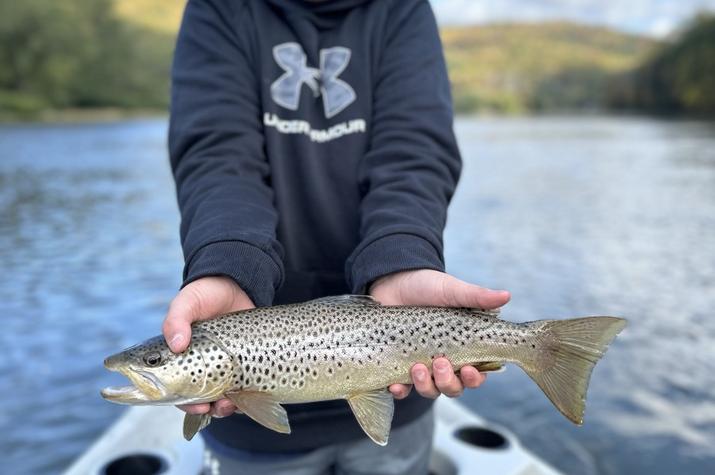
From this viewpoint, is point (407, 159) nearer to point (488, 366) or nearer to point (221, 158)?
point (221, 158)

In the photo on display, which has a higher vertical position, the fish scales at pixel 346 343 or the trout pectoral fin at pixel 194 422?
the fish scales at pixel 346 343

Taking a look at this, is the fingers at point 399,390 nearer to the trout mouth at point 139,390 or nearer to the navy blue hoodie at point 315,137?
the navy blue hoodie at point 315,137

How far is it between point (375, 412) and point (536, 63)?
536 ft

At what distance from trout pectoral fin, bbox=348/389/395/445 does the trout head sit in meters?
0.47

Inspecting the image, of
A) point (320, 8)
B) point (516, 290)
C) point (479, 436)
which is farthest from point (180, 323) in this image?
point (516, 290)

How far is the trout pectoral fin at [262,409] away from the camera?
236cm

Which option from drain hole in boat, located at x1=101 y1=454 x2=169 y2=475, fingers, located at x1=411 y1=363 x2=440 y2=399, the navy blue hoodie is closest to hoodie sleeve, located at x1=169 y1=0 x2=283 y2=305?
the navy blue hoodie

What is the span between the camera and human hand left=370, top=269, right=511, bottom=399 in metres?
2.41

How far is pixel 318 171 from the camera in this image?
2842 millimetres

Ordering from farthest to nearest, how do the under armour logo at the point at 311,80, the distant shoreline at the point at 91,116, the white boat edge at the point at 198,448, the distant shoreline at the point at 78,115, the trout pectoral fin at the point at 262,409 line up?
1. the distant shoreline at the point at 91,116
2. the distant shoreline at the point at 78,115
3. the white boat edge at the point at 198,448
4. the under armour logo at the point at 311,80
5. the trout pectoral fin at the point at 262,409

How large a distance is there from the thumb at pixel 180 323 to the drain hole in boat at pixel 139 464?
197cm

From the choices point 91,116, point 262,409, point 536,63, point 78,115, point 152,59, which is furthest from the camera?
point 536,63

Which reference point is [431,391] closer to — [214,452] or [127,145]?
[214,452]

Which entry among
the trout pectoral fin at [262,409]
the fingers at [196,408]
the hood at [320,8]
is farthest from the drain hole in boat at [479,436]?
the hood at [320,8]
